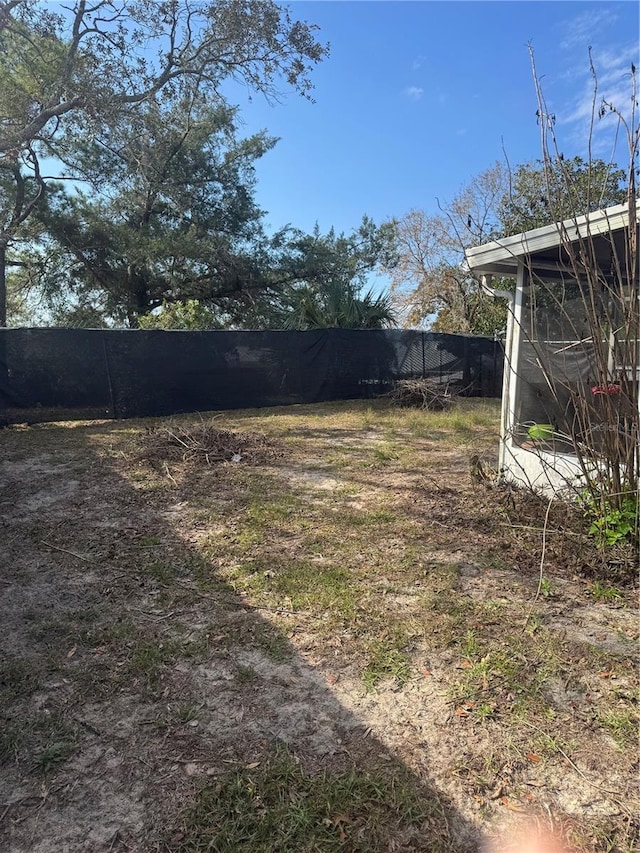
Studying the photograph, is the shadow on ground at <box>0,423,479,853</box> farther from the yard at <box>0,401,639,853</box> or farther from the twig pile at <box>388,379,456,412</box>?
the twig pile at <box>388,379,456,412</box>

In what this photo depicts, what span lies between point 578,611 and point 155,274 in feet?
43.7

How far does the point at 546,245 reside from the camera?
308 centimetres

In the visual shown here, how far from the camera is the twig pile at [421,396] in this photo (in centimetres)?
837

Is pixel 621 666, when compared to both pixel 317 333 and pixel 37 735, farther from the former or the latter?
pixel 317 333

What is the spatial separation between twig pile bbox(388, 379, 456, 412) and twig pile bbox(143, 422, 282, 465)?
369cm

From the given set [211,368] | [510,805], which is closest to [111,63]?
[211,368]

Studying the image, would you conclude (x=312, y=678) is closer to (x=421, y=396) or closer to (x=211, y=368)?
(x=211, y=368)

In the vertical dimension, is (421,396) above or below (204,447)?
above

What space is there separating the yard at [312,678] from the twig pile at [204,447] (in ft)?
4.12

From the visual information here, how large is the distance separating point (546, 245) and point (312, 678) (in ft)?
9.32

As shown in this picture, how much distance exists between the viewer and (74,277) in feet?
43.6

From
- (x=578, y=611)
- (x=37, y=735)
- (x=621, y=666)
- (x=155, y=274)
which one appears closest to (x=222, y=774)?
(x=37, y=735)

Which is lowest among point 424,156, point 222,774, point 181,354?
point 222,774

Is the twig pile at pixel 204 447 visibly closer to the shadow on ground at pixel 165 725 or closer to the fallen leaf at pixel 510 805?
the shadow on ground at pixel 165 725
